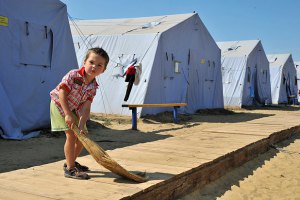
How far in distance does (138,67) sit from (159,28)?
5.56 feet

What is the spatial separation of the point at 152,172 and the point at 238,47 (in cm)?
1822

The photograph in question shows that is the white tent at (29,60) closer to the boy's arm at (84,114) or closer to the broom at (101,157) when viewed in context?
the boy's arm at (84,114)

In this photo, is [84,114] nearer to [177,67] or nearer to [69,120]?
[69,120]

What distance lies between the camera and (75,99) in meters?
3.25

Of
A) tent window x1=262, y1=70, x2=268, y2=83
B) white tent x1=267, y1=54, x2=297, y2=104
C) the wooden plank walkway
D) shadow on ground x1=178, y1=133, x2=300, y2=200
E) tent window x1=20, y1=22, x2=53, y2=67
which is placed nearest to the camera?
the wooden plank walkway

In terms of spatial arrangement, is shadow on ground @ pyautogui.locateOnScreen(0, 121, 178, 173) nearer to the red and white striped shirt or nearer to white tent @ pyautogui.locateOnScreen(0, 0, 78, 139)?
white tent @ pyautogui.locateOnScreen(0, 0, 78, 139)

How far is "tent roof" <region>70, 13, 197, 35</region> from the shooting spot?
42.1 ft

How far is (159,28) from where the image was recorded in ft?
41.4

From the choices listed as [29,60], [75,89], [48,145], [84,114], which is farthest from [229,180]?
[29,60]

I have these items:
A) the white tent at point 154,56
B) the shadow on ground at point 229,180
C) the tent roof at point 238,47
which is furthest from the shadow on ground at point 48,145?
the tent roof at point 238,47

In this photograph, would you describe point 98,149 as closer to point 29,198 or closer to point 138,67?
point 29,198

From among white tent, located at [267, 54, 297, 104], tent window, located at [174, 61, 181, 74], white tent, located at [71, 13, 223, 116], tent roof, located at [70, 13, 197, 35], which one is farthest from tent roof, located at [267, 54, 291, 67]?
tent window, located at [174, 61, 181, 74]

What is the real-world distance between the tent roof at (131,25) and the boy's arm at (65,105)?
30.7ft

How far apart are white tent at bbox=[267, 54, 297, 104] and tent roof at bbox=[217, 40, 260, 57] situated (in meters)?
4.92
